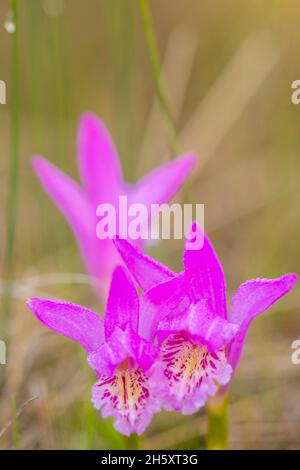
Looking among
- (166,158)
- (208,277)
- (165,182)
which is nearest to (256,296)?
(208,277)

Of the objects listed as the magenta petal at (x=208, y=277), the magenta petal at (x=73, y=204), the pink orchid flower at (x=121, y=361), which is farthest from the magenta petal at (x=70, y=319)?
the magenta petal at (x=73, y=204)

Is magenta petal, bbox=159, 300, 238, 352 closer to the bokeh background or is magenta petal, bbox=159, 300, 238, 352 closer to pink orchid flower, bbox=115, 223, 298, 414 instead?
pink orchid flower, bbox=115, 223, 298, 414

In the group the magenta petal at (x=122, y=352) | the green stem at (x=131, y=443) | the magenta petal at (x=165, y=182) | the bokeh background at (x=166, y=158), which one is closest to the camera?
the magenta petal at (x=122, y=352)

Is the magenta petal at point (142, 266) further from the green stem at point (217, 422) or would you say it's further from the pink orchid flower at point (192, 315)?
the green stem at point (217, 422)

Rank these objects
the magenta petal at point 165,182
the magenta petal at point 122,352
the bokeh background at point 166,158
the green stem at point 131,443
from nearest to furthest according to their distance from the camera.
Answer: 1. the magenta petal at point 122,352
2. the green stem at point 131,443
3. the magenta petal at point 165,182
4. the bokeh background at point 166,158

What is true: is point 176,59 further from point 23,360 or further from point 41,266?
point 23,360

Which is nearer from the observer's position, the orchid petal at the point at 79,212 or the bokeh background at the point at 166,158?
the orchid petal at the point at 79,212

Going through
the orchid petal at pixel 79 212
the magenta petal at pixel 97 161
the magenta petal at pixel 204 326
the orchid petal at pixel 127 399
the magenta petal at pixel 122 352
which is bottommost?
the orchid petal at pixel 127 399

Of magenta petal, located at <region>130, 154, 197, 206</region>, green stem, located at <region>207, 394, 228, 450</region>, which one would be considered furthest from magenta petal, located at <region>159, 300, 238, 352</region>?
magenta petal, located at <region>130, 154, 197, 206</region>
